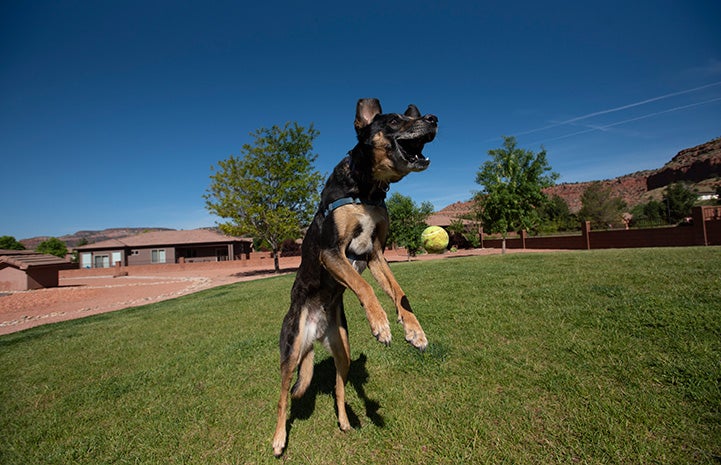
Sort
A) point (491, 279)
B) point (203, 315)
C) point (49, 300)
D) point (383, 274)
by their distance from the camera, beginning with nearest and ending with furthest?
point (383, 274) → point (491, 279) → point (203, 315) → point (49, 300)

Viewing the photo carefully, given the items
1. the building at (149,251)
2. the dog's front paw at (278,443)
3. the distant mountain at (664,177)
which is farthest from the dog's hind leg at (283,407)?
the distant mountain at (664,177)

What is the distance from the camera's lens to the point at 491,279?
27.0 feet

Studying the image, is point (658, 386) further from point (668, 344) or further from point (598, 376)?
point (668, 344)

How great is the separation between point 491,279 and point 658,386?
16.5 ft

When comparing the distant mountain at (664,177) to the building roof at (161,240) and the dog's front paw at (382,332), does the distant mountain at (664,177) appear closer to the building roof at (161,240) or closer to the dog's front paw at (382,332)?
the building roof at (161,240)

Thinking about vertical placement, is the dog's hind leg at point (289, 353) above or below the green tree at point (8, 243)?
below

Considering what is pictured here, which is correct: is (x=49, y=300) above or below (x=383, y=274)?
below

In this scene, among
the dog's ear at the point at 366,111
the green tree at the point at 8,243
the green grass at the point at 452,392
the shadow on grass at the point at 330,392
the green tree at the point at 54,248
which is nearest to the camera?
the green grass at the point at 452,392

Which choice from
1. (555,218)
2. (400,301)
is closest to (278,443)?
(400,301)

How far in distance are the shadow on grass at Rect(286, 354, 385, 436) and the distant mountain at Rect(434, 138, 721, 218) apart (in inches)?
2897

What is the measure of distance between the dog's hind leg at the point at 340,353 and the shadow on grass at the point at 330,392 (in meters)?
0.17

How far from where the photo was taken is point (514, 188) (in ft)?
80.3

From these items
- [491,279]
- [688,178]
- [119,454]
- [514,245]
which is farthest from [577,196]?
[119,454]

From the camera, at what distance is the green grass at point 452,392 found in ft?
9.44
